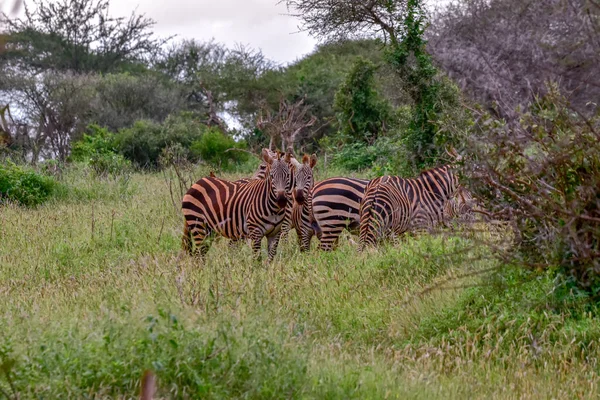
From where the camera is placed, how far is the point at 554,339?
6000 mm

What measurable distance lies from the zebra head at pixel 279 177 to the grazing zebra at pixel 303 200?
0.14m

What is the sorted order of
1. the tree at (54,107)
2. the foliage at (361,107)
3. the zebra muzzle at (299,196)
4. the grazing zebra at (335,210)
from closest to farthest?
the zebra muzzle at (299,196)
the grazing zebra at (335,210)
the foliage at (361,107)
the tree at (54,107)

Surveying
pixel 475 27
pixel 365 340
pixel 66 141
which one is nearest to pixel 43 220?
pixel 365 340

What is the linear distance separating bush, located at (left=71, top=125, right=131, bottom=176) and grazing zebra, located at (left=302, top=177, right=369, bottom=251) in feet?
28.4

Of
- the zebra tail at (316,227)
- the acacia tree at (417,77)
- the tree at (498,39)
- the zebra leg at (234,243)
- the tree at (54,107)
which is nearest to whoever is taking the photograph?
the zebra leg at (234,243)

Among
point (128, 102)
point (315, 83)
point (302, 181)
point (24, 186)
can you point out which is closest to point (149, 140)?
point (128, 102)

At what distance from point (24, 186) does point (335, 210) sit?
7948 mm

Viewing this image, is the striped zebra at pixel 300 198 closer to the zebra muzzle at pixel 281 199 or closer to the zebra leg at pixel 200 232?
the zebra muzzle at pixel 281 199

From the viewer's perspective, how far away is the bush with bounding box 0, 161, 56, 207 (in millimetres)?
15312

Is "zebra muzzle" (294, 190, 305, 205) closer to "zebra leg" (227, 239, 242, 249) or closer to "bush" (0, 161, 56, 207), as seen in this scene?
"zebra leg" (227, 239, 242, 249)

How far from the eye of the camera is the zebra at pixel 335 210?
1021cm

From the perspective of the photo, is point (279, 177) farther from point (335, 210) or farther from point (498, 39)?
point (498, 39)

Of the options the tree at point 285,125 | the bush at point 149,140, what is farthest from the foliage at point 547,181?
the bush at point 149,140

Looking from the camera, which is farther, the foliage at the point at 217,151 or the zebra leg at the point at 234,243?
the foliage at the point at 217,151
